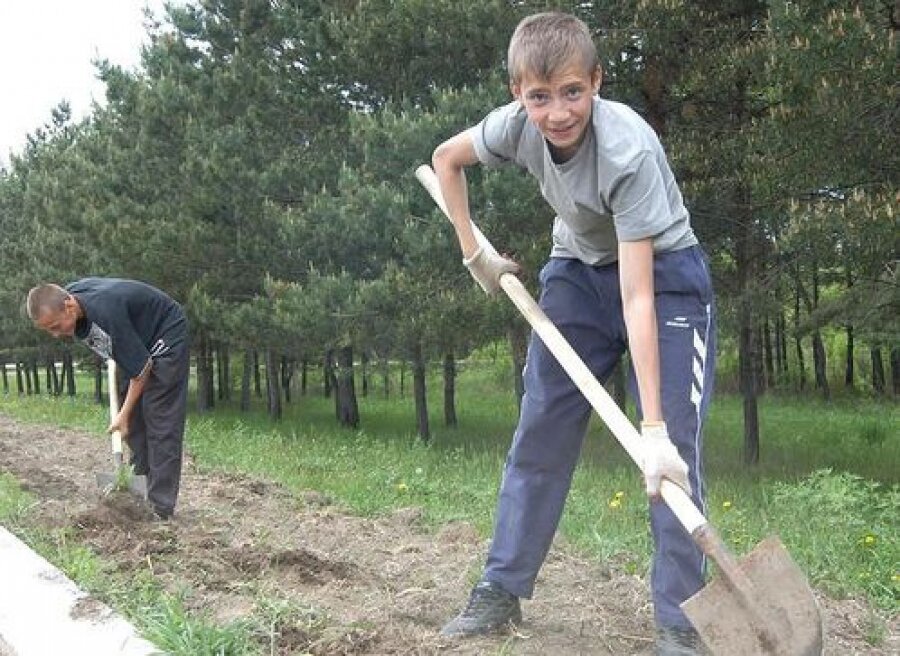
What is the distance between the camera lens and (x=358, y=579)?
3816 mm

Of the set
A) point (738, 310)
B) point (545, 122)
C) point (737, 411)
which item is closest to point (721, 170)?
point (738, 310)

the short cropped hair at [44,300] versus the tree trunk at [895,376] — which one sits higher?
the short cropped hair at [44,300]

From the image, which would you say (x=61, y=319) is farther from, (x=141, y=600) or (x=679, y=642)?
(x=679, y=642)

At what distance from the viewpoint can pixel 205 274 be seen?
15.4 meters

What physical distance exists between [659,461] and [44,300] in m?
3.59

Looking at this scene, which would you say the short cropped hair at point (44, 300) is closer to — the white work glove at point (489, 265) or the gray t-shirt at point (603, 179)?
the white work glove at point (489, 265)

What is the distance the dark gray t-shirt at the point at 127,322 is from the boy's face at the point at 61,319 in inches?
4.0

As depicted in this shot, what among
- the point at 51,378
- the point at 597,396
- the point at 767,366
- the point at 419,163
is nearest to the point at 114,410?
the point at 597,396

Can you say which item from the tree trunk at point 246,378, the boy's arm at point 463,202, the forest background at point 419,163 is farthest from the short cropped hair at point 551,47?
the tree trunk at point 246,378

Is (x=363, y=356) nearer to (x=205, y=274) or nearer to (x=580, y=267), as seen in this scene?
(x=205, y=274)

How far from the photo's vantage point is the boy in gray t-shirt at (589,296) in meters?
2.55

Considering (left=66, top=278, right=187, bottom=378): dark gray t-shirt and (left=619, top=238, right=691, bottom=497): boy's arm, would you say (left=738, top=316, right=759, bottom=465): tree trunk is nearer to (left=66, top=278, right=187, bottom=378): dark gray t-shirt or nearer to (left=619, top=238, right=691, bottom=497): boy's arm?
(left=66, top=278, right=187, bottom=378): dark gray t-shirt

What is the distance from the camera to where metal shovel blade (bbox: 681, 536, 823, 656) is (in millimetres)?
2422

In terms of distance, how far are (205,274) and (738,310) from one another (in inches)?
333
